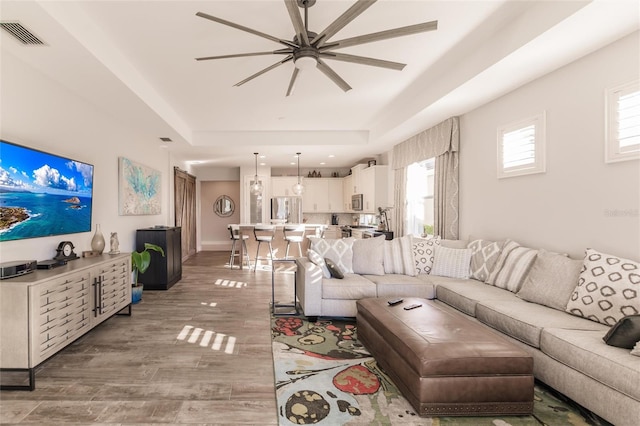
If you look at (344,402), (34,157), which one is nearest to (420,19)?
(344,402)

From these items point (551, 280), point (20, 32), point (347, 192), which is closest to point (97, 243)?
point (20, 32)

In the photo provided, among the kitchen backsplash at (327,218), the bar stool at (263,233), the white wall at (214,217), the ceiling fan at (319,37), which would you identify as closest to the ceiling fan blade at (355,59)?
the ceiling fan at (319,37)

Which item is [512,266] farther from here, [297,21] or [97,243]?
[97,243]

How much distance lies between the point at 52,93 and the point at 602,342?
521cm

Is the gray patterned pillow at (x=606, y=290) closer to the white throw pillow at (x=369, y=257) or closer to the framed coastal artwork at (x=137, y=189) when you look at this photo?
the white throw pillow at (x=369, y=257)

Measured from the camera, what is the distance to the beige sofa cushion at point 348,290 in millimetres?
3781

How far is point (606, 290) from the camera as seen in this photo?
2365 millimetres

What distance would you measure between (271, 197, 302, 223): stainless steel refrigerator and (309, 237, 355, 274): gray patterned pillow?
213 inches

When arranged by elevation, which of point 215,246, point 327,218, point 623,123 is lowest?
point 215,246

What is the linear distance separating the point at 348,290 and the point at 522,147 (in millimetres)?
2558

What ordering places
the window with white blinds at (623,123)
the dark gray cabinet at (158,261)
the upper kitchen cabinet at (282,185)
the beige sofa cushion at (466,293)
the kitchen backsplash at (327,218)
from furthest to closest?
the kitchen backsplash at (327,218)
the upper kitchen cabinet at (282,185)
the dark gray cabinet at (158,261)
the beige sofa cushion at (466,293)
the window with white blinds at (623,123)

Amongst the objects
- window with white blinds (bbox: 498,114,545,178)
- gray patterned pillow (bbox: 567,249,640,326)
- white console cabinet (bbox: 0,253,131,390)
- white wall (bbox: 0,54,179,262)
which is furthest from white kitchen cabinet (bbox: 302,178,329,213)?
gray patterned pillow (bbox: 567,249,640,326)

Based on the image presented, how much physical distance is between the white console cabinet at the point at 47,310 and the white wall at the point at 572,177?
457cm

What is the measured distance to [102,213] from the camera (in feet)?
14.5
